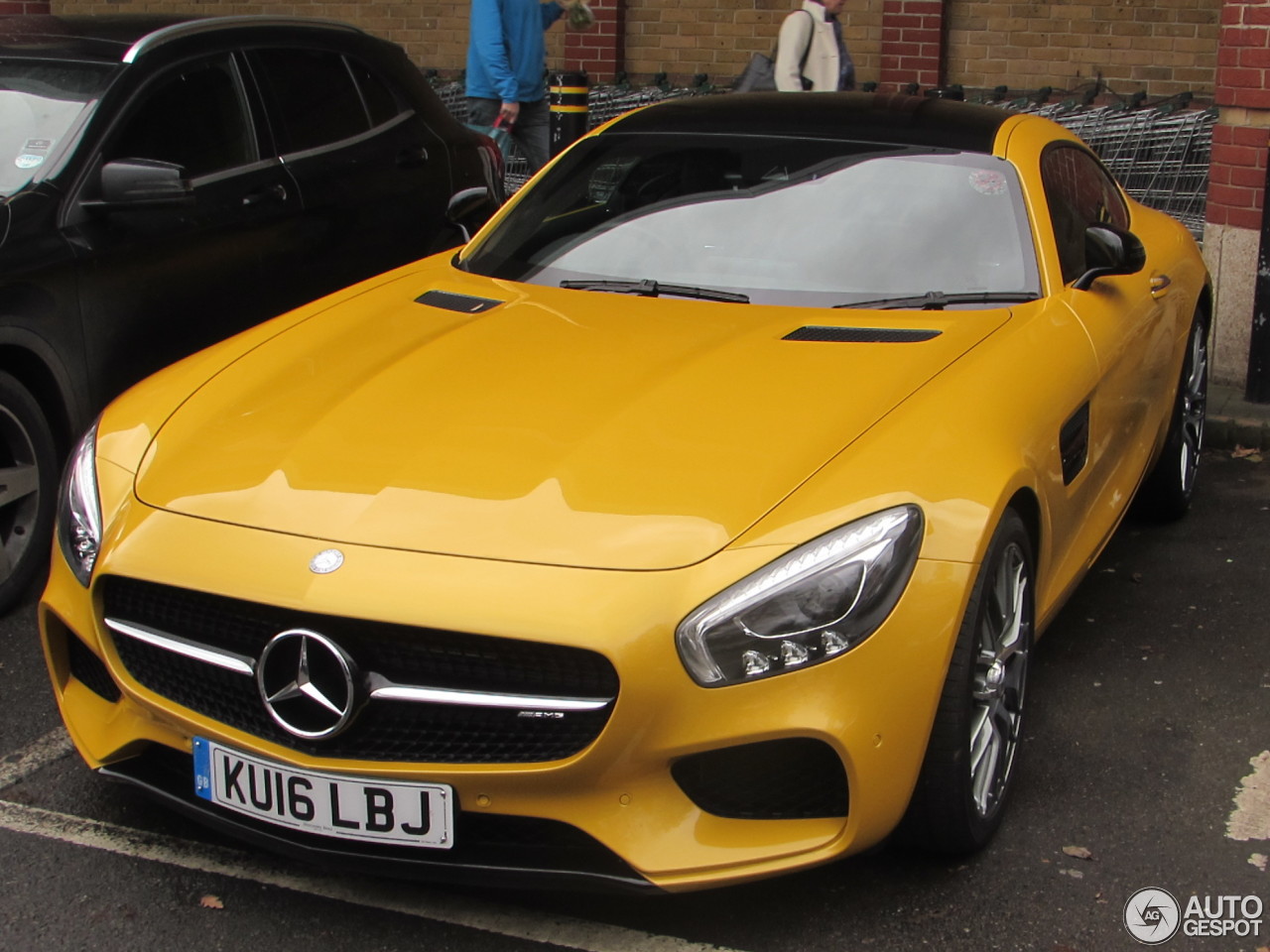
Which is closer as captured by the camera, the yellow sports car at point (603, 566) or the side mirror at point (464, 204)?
the yellow sports car at point (603, 566)

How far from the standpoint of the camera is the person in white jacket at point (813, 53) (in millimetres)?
8039

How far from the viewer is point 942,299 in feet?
13.4

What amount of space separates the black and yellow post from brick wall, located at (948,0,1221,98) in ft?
11.3

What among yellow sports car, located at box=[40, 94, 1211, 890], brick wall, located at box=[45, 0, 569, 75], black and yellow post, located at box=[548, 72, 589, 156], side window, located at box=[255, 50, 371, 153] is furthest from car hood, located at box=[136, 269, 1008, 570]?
brick wall, located at box=[45, 0, 569, 75]

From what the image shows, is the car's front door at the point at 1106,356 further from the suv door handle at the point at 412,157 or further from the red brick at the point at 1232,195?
the suv door handle at the point at 412,157

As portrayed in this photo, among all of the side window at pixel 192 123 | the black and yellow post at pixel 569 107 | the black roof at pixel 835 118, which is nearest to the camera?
the black roof at pixel 835 118

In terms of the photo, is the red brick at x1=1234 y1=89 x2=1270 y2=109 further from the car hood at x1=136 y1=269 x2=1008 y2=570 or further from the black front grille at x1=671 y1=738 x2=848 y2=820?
the black front grille at x1=671 y1=738 x2=848 y2=820

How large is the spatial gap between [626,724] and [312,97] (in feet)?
13.1

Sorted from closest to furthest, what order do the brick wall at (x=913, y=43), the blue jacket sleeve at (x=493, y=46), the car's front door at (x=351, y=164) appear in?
the car's front door at (x=351, y=164) < the blue jacket sleeve at (x=493, y=46) < the brick wall at (x=913, y=43)

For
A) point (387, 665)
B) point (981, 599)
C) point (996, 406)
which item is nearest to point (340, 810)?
point (387, 665)

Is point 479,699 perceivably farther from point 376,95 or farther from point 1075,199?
point 376,95

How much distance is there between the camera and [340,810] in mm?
2912

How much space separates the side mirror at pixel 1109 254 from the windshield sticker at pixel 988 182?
266 mm

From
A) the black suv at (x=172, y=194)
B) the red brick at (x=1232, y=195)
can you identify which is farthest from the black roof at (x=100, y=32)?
the red brick at (x=1232, y=195)
